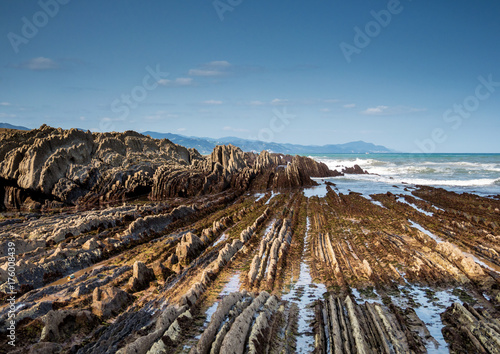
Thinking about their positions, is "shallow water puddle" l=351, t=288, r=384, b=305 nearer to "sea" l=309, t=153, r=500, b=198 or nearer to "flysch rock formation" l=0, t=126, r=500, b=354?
"flysch rock formation" l=0, t=126, r=500, b=354

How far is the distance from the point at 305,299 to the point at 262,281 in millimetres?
Answer: 1771

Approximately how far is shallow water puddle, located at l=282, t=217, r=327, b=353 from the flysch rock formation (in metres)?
0.05

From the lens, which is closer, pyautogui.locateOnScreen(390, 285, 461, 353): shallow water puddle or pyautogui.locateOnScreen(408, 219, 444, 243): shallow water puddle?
pyautogui.locateOnScreen(390, 285, 461, 353): shallow water puddle

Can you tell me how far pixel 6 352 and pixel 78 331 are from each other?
1355 millimetres

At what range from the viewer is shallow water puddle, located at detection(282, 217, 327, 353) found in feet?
21.1

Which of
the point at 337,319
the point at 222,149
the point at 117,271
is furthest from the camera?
the point at 222,149

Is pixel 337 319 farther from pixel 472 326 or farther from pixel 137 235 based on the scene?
pixel 137 235

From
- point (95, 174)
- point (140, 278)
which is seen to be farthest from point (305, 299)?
point (95, 174)

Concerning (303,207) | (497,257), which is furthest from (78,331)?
(303,207)

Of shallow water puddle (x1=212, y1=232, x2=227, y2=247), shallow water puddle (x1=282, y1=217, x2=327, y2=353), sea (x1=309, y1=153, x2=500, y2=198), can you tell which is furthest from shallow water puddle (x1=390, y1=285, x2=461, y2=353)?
sea (x1=309, y1=153, x2=500, y2=198)

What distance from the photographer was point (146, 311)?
7.93 m

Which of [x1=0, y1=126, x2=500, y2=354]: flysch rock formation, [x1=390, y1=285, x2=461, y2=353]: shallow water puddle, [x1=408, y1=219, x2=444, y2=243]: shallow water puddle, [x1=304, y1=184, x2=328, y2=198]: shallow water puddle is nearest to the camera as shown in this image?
[x1=0, y1=126, x2=500, y2=354]: flysch rock formation

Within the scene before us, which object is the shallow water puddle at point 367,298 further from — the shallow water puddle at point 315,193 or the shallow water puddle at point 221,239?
the shallow water puddle at point 315,193

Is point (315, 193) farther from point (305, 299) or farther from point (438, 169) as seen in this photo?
point (438, 169)
